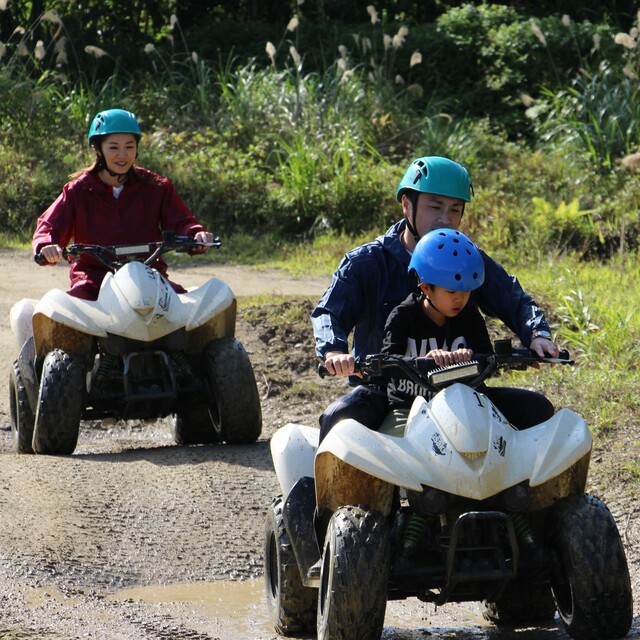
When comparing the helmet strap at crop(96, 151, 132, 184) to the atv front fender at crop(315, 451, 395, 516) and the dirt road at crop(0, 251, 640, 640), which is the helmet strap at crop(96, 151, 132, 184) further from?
the atv front fender at crop(315, 451, 395, 516)

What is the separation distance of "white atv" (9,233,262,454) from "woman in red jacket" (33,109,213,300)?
355mm

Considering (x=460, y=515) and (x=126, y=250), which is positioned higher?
(x=460, y=515)

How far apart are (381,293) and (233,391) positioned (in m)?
2.38

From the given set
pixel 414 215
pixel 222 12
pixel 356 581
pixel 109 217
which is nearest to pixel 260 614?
pixel 356 581

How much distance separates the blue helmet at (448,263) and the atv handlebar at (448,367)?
0.97 feet

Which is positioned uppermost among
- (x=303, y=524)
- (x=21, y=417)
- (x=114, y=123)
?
(x=114, y=123)

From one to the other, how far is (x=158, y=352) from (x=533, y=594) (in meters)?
3.10

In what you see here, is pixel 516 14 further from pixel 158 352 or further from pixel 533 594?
pixel 533 594

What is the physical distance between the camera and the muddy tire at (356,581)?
3955 mm

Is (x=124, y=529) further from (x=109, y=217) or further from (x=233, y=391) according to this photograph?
(x=109, y=217)

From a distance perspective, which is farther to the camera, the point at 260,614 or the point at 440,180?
the point at 440,180

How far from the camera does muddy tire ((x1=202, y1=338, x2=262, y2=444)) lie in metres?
7.30

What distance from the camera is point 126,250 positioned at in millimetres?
7320

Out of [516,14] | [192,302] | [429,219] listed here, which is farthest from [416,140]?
[429,219]
